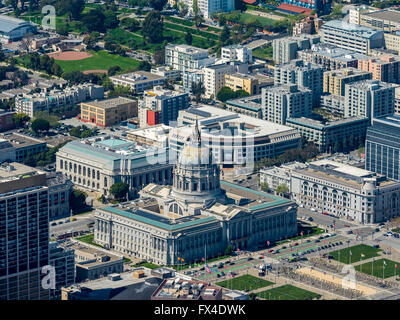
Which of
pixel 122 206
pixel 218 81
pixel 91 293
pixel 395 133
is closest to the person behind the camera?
pixel 91 293

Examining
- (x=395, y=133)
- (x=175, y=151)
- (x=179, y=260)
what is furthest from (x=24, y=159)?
(x=395, y=133)

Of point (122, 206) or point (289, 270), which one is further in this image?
point (122, 206)

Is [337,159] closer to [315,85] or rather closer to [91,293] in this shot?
[315,85]

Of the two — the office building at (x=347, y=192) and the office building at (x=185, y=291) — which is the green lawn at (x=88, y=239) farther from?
the office building at (x=185, y=291)

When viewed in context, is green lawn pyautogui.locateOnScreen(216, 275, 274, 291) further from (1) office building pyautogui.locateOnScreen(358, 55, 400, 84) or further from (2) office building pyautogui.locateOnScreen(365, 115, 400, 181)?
(1) office building pyautogui.locateOnScreen(358, 55, 400, 84)

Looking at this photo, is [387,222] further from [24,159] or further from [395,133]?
[24,159]

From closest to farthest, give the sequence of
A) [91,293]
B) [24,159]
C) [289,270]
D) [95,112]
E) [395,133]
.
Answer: [91,293] < [289,270] < [395,133] < [24,159] < [95,112]

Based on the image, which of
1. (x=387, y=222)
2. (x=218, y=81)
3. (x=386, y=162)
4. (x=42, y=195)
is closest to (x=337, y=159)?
(x=386, y=162)

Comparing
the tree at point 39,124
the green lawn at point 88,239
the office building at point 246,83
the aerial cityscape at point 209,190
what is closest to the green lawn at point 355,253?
the aerial cityscape at point 209,190

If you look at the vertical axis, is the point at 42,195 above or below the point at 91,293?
above
